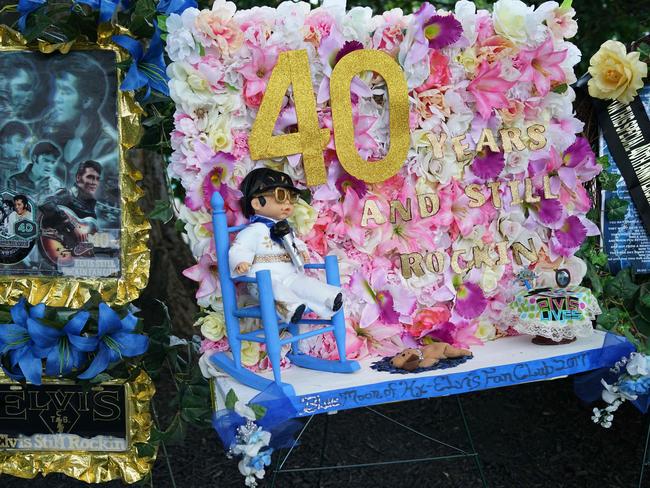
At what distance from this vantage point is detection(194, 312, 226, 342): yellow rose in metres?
2.46

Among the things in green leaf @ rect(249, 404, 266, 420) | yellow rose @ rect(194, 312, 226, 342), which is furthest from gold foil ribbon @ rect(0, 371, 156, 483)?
green leaf @ rect(249, 404, 266, 420)

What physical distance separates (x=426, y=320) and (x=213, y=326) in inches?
30.1

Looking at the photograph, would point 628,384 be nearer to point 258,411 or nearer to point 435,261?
point 435,261

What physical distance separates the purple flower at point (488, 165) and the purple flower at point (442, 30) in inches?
16.9

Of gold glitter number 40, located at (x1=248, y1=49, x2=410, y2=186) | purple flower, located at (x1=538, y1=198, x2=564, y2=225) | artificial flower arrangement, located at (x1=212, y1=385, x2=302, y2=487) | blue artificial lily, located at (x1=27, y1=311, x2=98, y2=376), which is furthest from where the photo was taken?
purple flower, located at (x1=538, y1=198, x2=564, y2=225)

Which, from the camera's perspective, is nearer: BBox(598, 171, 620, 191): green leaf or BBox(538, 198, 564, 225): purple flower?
BBox(538, 198, 564, 225): purple flower

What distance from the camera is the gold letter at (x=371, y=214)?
8.34ft

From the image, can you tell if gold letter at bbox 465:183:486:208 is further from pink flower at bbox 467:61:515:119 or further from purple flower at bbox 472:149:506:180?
pink flower at bbox 467:61:515:119

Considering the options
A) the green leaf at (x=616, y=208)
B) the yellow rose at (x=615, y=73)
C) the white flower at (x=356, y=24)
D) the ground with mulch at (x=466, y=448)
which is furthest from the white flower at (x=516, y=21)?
the ground with mulch at (x=466, y=448)

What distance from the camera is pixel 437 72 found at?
102 inches

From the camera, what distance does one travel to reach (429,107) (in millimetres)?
2596

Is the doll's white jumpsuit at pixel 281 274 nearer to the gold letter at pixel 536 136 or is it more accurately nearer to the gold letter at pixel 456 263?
the gold letter at pixel 456 263

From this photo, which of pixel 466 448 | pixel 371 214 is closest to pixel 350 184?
pixel 371 214

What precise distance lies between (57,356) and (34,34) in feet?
3.31
